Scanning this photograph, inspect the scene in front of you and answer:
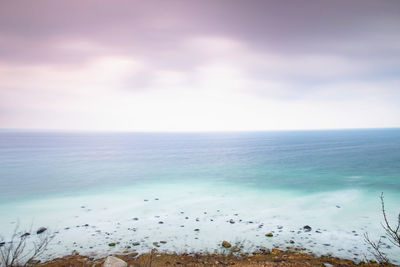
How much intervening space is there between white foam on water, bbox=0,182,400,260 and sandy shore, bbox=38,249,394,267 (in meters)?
0.89

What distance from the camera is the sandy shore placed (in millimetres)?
13164

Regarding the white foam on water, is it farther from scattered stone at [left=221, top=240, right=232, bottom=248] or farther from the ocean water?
scattered stone at [left=221, top=240, right=232, bottom=248]

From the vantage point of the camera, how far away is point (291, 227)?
19031mm

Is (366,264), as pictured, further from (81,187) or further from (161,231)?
(81,187)

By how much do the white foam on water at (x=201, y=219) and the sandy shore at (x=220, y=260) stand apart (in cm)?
89

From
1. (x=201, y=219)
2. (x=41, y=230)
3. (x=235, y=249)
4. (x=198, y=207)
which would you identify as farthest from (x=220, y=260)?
(x=41, y=230)

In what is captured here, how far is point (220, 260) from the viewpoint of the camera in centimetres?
1362

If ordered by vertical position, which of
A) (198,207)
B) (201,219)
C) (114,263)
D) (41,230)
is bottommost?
(198,207)

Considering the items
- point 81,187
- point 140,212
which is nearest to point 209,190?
point 140,212

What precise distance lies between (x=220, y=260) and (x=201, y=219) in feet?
24.9

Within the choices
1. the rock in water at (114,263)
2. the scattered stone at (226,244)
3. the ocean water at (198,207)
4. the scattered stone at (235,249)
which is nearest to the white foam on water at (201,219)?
the ocean water at (198,207)

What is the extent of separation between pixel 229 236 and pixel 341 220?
11603mm

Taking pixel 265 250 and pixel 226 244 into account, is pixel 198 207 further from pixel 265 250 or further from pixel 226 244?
pixel 265 250

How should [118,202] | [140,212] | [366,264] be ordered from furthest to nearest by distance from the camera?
[118,202]
[140,212]
[366,264]
